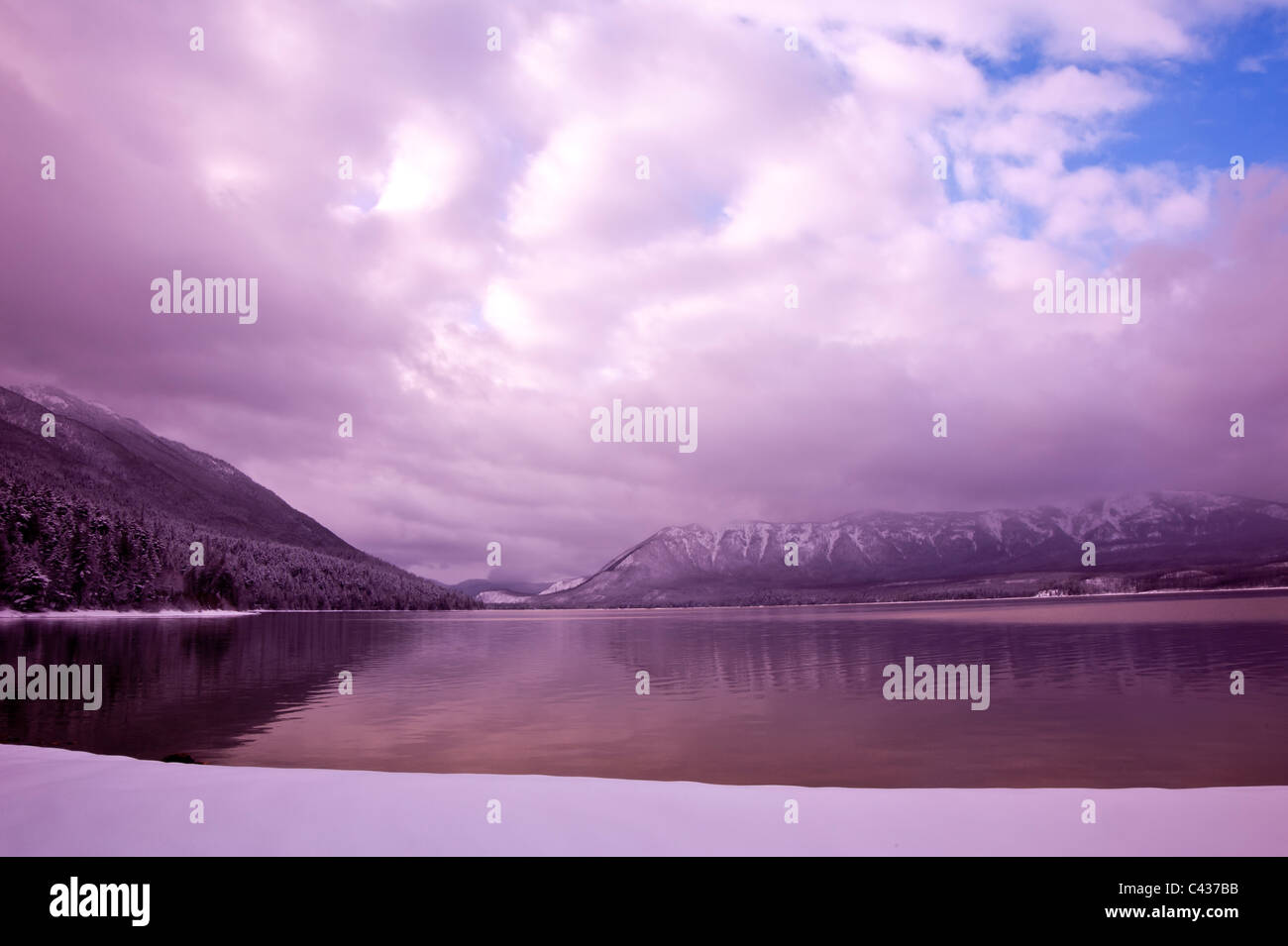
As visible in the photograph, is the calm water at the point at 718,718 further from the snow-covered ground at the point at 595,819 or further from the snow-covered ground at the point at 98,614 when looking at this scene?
the snow-covered ground at the point at 98,614

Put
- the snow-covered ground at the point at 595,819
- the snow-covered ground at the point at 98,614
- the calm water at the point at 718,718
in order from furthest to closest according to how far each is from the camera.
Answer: the snow-covered ground at the point at 98,614
the calm water at the point at 718,718
the snow-covered ground at the point at 595,819

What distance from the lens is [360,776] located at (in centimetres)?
1513

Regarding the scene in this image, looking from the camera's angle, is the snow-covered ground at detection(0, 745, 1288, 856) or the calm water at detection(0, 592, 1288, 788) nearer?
the snow-covered ground at detection(0, 745, 1288, 856)

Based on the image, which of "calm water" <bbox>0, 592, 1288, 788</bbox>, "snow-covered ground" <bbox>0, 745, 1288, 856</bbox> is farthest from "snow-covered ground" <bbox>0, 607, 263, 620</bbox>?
"snow-covered ground" <bbox>0, 745, 1288, 856</bbox>

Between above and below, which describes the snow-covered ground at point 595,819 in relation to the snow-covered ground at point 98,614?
above

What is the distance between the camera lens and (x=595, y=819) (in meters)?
12.2

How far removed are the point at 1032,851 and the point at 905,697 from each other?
28196mm

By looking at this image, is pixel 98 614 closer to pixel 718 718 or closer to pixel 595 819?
pixel 718 718

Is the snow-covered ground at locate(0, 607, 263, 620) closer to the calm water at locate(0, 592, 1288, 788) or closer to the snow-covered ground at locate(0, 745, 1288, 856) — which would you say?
the calm water at locate(0, 592, 1288, 788)

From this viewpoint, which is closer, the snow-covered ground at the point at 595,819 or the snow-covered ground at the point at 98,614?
the snow-covered ground at the point at 595,819

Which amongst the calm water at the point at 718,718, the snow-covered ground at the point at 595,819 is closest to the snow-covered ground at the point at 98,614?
the calm water at the point at 718,718

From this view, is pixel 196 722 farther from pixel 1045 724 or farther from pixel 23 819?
pixel 1045 724

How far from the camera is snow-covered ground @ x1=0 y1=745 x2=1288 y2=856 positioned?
1082 cm

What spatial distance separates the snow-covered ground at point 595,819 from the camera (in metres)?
10.8
